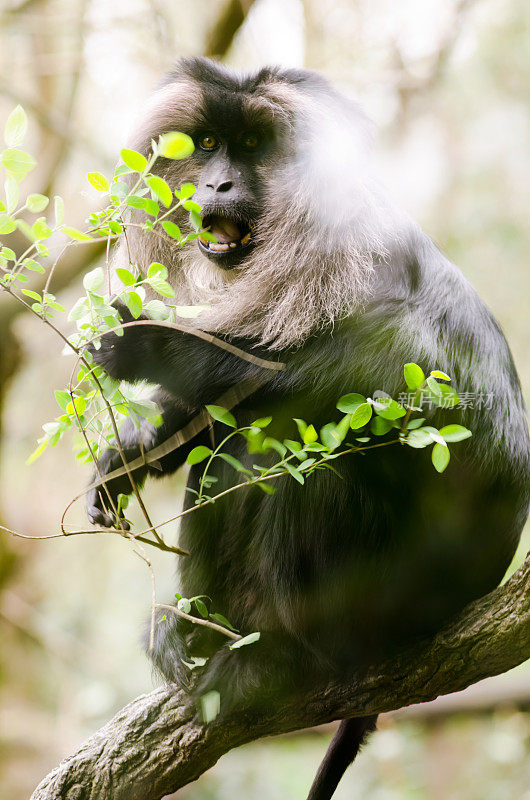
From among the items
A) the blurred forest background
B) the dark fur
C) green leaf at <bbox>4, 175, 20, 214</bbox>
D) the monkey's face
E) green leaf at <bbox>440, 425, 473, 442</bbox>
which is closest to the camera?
green leaf at <bbox>4, 175, 20, 214</bbox>

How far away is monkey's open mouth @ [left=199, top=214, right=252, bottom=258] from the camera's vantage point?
2.24m

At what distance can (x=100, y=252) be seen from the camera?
4.68 m

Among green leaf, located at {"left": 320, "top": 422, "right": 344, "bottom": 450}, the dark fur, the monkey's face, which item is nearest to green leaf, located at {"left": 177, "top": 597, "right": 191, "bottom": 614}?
the dark fur

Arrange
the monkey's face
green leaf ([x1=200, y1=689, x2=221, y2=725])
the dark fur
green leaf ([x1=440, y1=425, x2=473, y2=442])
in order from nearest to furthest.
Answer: green leaf ([x1=440, y1=425, x2=473, y2=442]), the dark fur, green leaf ([x1=200, y1=689, x2=221, y2=725]), the monkey's face

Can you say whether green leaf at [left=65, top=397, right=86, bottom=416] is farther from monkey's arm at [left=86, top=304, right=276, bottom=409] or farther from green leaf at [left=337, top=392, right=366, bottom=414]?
green leaf at [left=337, top=392, right=366, bottom=414]

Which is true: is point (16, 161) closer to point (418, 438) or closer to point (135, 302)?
point (135, 302)

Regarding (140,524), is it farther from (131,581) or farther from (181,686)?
(181,686)

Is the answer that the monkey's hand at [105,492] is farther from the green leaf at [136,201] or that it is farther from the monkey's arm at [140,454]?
the green leaf at [136,201]

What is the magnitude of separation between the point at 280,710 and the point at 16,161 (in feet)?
4.83

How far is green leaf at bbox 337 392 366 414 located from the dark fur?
23 cm

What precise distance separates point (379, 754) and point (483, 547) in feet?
16.6

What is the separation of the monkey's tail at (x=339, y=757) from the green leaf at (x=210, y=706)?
0.42 m

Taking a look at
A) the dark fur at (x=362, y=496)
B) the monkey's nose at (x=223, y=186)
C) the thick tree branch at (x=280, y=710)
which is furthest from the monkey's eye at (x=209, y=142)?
the thick tree branch at (x=280, y=710)

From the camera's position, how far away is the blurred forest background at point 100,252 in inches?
191
